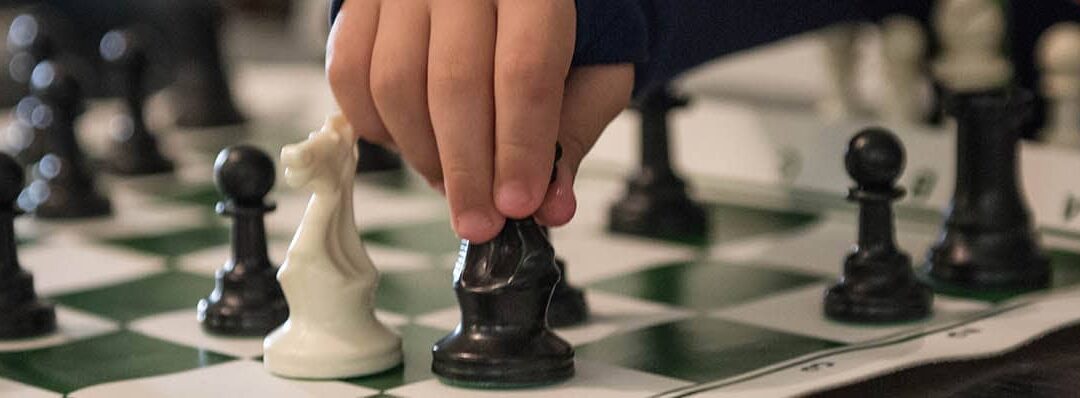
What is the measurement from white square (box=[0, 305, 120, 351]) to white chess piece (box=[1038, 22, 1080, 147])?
82 centimetres

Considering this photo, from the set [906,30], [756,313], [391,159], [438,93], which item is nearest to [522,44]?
[438,93]

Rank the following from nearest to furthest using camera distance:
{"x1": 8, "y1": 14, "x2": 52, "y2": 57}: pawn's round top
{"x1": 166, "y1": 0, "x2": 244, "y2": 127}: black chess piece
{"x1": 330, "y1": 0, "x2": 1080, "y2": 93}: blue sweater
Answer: {"x1": 330, "y1": 0, "x2": 1080, "y2": 93}: blue sweater < {"x1": 8, "y1": 14, "x2": 52, "y2": 57}: pawn's round top < {"x1": 166, "y1": 0, "x2": 244, "y2": 127}: black chess piece

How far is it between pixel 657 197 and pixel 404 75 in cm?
53

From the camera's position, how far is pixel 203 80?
2.12 metres

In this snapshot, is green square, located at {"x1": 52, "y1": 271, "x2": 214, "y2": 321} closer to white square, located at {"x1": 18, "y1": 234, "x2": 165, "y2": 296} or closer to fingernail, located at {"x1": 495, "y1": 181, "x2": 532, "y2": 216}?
white square, located at {"x1": 18, "y1": 234, "x2": 165, "y2": 296}

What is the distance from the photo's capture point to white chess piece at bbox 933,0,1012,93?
1.45 meters

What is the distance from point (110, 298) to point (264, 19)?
2728 mm

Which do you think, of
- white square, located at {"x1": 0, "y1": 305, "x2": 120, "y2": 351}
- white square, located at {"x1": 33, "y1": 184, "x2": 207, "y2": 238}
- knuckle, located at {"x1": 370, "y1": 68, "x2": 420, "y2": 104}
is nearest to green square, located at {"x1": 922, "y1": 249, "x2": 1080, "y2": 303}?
knuckle, located at {"x1": 370, "y1": 68, "x2": 420, "y2": 104}

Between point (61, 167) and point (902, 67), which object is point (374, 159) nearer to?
point (61, 167)

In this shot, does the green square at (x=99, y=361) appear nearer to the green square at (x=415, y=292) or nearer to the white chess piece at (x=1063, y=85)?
the green square at (x=415, y=292)

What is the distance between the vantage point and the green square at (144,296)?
1.26 m

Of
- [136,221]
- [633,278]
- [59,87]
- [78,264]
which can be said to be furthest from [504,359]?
[59,87]

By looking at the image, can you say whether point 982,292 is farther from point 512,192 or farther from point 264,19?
point 264,19

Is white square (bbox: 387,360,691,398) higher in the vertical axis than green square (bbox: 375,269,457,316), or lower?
lower
